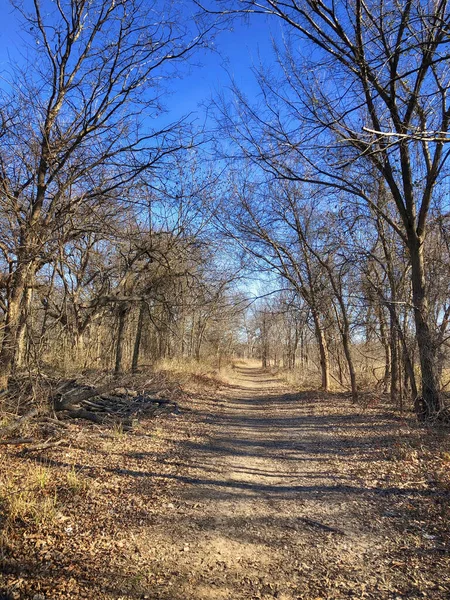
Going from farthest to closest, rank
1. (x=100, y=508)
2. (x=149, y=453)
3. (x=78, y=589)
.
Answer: (x=149, y=453) < (x=100, y=508) < (x=78, y=589)

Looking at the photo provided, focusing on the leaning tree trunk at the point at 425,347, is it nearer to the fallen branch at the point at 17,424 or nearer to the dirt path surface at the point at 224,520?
the dirt path surface at the point at 224,520

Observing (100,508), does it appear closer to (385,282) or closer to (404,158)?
(404,158)

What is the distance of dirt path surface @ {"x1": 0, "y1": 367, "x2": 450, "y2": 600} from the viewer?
10.4 feet

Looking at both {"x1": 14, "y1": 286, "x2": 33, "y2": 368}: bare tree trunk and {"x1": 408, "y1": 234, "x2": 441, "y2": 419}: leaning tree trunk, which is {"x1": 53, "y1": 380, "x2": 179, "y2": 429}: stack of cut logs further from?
{"x1": 408, "y1": 234, "x2": 441, "y2": 419}: leaning tree trunk

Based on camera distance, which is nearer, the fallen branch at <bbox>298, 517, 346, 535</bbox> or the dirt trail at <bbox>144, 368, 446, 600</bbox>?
the dirt trail at <bbox>144, 368, 446, 600</bbox>

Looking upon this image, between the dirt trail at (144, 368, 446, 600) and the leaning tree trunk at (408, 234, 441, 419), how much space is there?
4.79ft

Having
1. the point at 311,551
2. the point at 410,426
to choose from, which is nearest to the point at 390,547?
the point at 311,551

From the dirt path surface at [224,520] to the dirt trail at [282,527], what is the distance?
0.05 ft

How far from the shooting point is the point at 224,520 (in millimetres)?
4328

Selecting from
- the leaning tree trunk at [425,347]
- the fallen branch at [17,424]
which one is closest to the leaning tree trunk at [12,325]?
the fallen branch at [17,424]

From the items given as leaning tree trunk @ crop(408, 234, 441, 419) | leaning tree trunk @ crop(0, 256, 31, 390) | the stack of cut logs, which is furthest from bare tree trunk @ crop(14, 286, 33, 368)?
leaning tree trunk @ crop(408, 234, 441, 419)

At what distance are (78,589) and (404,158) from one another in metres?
9.49

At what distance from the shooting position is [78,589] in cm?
307

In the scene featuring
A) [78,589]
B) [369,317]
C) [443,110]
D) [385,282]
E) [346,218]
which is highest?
[443,110]
